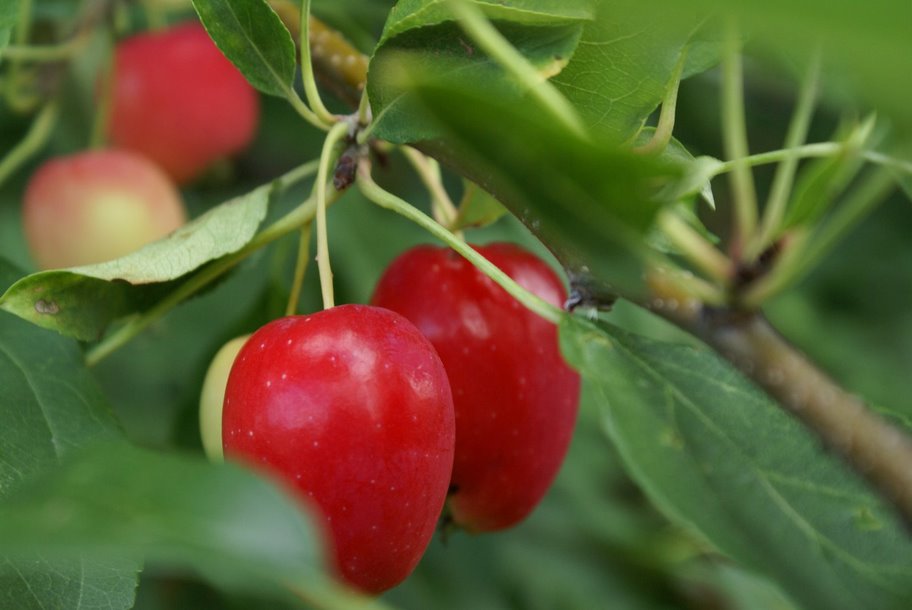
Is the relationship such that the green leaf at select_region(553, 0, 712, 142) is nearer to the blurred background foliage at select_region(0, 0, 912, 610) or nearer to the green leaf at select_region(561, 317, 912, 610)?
the green leaf at select_region(561, 317, 912, 610)

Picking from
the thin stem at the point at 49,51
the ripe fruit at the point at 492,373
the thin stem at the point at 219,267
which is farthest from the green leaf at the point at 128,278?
the thin stem at the point at 49,51

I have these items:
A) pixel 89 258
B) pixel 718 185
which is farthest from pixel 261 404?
pixel 718 185

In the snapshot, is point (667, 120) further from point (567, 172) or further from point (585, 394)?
point (585, 394)

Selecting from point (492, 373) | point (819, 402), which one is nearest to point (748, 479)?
point (819, 402)

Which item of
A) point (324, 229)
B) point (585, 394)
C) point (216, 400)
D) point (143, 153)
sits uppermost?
point (324, 229)

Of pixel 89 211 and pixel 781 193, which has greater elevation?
pixel 781 193

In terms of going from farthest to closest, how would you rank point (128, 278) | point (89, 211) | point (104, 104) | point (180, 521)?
1. point (104, 104)
2. point (89, 211)
3. point (128, 278)
4. point (180, 521)

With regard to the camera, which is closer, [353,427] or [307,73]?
[353,427]

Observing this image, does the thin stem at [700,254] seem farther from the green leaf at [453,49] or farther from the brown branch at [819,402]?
the green leaf at [453,49]
